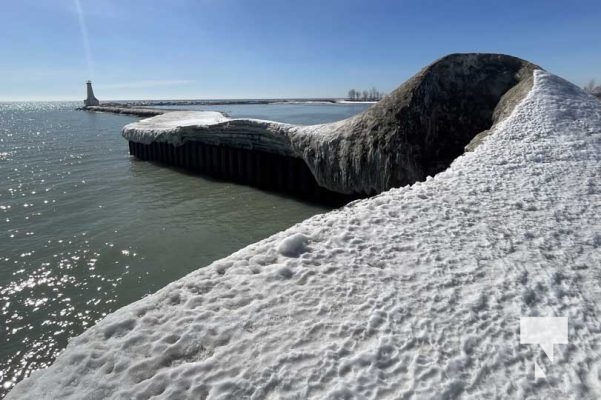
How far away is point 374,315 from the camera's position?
14.1ft

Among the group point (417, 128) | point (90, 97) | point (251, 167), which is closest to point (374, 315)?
point (417, 128)

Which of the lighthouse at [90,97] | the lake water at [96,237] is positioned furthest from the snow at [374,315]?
the lighthouse at [90,97]

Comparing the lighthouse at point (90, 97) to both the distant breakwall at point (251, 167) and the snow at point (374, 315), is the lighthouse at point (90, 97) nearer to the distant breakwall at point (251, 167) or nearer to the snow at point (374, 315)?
the distant breakwall at point (251, 167)

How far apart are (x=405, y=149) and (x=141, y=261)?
969 cm

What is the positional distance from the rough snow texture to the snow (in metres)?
7.00

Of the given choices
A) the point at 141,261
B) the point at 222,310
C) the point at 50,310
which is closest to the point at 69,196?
the point at 141,261

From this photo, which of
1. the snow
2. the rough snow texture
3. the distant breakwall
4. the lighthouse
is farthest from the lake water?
the lighthouse

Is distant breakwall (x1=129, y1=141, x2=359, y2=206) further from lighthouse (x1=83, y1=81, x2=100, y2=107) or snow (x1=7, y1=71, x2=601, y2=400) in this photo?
lighthouse (x1=83, y1=81, x2=100, y2=107)

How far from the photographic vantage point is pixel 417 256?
17.9ft

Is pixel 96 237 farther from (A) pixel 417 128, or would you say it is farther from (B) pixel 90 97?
(B) pixel 90 97

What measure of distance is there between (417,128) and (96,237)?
470 inches

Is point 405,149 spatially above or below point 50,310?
above

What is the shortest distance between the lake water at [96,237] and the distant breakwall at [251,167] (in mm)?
935

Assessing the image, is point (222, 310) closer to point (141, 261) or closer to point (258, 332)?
point (258, 332)
